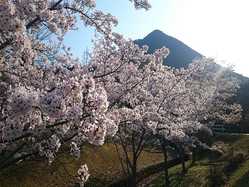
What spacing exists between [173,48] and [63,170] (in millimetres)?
144227

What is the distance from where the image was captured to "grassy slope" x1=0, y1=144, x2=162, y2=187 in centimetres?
2747

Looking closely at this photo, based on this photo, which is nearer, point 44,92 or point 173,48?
point 44,92

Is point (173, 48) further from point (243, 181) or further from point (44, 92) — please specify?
point (44, 92)

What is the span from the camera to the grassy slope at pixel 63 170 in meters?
27.5

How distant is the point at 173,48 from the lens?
171375 millimetres

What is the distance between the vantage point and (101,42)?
1939cm

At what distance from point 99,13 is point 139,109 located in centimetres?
778

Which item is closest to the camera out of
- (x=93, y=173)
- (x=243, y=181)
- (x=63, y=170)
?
(x=243, y=181)

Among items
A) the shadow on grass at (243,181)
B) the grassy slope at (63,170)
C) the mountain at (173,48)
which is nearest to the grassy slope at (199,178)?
the shadow on grass at (243,181)

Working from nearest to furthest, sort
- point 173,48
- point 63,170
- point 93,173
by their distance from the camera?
point 63,170
point 93,173
point 173,48

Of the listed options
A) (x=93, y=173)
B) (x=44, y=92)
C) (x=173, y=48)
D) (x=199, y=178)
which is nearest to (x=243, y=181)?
(x=199, y=178)

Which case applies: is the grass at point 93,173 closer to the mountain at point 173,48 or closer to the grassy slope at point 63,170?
the grassy slope at point 63,170

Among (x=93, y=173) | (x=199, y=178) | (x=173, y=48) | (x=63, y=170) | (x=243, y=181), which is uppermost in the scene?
(x=173, y=48)

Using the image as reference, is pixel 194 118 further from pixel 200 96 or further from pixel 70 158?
pixel 70 158
